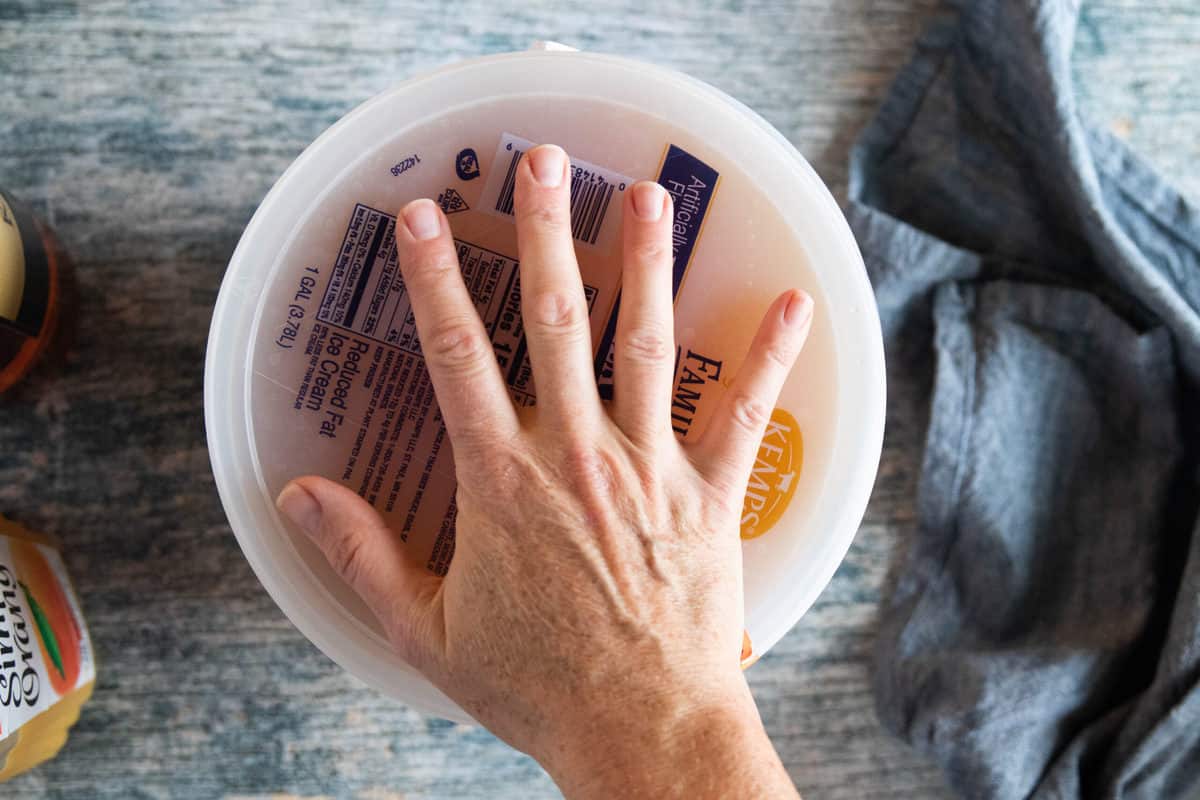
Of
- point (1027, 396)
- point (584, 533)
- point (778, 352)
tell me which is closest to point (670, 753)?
point (584, 533)

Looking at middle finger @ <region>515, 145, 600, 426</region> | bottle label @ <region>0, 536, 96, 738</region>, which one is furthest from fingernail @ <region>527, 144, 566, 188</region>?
bottle label @ <region>0, 536, 96, 738</region>

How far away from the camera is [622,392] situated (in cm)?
49

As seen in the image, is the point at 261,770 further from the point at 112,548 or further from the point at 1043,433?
the point at 1043,433

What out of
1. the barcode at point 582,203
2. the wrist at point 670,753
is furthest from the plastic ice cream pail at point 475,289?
the wrist at point 670,753

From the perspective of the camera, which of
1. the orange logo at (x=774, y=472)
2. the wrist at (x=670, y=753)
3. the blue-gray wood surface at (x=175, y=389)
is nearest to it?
the wrist at (x=670, y=753)

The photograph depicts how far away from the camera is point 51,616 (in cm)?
62

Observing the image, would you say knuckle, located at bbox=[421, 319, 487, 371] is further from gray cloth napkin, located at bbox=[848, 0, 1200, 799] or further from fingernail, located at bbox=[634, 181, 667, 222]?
gray cloth napkin, located at bbox=[848, 0, 1200, 799]

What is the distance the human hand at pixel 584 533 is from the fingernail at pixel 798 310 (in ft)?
0.08

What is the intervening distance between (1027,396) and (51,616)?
2.36ft

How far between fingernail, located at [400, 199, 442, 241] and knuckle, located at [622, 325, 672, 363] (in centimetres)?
12

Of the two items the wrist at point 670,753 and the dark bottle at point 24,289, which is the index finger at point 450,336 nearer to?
the wrist at point 670,753

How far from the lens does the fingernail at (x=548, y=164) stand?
0.49m

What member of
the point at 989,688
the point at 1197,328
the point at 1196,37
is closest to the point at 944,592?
the point at 989,688

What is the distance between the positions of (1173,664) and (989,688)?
122 mm
